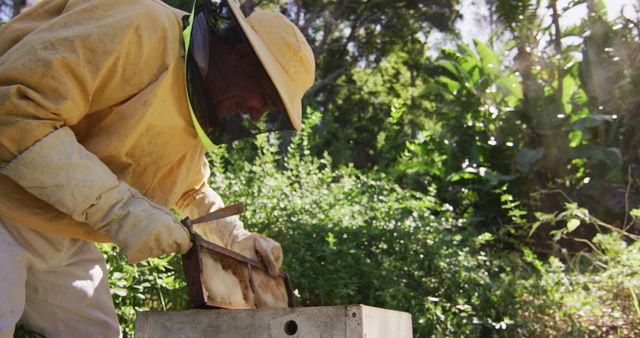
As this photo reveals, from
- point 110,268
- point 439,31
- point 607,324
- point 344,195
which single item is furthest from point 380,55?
point 110,268

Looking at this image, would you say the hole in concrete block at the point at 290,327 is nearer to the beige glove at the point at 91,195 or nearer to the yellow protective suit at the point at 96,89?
the beige glove at the point at 91,195

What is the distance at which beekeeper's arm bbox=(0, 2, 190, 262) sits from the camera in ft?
6.26

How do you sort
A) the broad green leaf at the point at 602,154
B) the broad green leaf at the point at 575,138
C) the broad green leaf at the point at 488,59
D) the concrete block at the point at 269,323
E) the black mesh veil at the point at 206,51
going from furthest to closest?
the broad green leaf at the point at 488,59 → the broad green leaf at the point at 575,138 → the broad green leaf at the point at 602,154 → the black mesh veil at the point at 206,51 → the concrete block at the point at 269,323

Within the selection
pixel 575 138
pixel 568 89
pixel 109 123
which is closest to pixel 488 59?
pixel 568 89

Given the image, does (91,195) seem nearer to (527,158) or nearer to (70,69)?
(70,69)

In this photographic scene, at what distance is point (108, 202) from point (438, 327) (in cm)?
266

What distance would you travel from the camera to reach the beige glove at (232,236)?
2.57 m

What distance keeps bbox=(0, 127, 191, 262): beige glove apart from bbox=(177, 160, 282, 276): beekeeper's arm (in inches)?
23.0

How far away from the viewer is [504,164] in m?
8.02

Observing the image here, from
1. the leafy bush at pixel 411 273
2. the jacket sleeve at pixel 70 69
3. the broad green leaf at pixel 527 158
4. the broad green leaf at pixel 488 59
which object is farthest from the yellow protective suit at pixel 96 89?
the broad green leaf at pixel 488 59

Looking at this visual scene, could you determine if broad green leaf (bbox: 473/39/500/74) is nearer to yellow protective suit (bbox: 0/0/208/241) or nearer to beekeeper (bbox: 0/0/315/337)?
beekeeper (bbox: 0/0/315/337)

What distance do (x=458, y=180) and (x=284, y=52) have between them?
5.80 metres

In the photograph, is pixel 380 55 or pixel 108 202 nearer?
pixel 108 202

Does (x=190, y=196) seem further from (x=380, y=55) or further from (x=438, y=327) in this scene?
(x=380, y=55)
